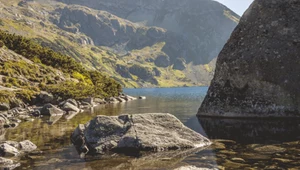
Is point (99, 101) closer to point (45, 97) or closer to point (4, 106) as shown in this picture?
point (45, 97)

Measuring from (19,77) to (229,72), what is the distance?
5016 centimetres

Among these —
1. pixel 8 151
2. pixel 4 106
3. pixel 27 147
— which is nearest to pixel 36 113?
pixel 4 106

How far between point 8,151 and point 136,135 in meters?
7.89

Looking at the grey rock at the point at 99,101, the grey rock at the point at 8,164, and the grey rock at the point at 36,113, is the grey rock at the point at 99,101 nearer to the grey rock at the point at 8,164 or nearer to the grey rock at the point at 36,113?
the grey rock at the point at 36,113

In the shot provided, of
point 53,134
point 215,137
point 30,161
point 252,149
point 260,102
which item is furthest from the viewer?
point 260,102

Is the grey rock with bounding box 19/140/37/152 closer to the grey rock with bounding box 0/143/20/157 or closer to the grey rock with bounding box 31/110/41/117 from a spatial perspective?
the grey rock with bounding box 0/143/20/157

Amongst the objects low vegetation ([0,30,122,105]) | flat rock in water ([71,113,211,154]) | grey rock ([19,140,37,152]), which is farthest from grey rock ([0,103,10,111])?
flat rock in water ([71,113,211,154])

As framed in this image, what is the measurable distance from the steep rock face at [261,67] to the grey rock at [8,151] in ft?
80.7

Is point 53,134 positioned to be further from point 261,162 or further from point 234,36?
point 234,36

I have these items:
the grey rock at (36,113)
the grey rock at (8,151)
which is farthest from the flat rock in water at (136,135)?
the grey rock at (36,113)

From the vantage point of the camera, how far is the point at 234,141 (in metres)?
19.7

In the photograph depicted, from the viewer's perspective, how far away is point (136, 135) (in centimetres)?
1850

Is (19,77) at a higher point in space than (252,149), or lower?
lower

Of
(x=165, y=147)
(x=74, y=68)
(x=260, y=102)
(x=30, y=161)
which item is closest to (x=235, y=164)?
(x=165, y=147)
